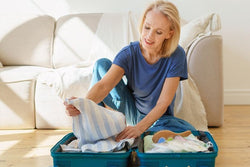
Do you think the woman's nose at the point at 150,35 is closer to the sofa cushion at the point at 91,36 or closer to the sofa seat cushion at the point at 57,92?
the sofa seat cushion at the point at 57,92

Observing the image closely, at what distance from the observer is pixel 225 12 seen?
2859 millimetres

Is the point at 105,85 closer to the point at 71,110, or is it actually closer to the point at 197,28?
the point at 71,110

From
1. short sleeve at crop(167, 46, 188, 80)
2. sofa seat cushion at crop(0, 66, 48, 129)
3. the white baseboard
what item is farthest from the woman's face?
the white baseboard

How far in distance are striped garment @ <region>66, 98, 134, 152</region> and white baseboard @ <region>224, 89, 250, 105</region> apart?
5.89ft

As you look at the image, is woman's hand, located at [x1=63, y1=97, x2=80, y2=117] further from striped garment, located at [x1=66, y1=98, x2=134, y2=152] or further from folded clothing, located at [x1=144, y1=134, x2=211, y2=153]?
folded clothing, located at [x1=144, y1=134, x2=211, y2=153]

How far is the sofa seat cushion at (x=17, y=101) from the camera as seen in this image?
2141 mm

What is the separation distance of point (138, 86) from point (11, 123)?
3.28 ft

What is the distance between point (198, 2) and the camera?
287 centimetres

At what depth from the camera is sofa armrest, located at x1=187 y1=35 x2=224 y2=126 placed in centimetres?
206

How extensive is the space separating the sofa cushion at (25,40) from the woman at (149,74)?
1.11 m

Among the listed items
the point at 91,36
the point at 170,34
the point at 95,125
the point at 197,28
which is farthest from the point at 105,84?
the point at 91,36

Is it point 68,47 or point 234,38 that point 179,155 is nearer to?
point 68,47

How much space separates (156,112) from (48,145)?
70cm

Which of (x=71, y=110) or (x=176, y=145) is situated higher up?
(x=71, y=110)
